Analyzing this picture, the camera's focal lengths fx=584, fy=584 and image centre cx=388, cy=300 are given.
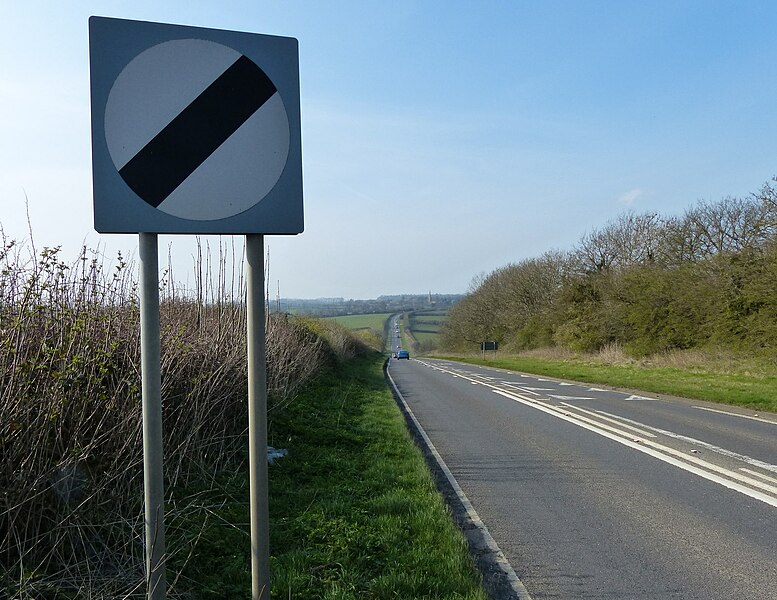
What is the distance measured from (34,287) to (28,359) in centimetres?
63

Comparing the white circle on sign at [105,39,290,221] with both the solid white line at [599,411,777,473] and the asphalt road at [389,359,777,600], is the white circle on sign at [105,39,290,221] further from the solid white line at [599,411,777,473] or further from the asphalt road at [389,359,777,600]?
the solid white line at [599,411,777,473]

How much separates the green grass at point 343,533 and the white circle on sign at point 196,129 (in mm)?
2775

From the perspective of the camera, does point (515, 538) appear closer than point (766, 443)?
Yes

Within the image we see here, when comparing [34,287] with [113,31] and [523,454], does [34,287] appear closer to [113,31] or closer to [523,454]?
[113,31]

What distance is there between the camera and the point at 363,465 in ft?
25.1

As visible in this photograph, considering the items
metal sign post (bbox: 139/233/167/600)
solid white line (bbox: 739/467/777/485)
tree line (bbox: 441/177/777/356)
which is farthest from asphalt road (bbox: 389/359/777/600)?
tree line (bbox: 441/177/777/356)

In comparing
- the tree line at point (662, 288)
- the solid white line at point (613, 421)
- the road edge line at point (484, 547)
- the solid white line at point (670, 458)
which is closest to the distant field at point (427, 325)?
the tree line at point (662, 288)

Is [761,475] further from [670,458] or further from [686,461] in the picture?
[670,458]

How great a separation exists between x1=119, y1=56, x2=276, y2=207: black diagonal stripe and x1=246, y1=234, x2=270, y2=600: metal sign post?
0.35 metres

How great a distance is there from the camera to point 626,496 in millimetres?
6664

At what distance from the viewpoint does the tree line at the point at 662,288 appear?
23609 mm

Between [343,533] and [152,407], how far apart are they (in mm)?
3284

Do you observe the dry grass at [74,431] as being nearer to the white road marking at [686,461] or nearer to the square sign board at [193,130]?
the square sign board at [193,130]

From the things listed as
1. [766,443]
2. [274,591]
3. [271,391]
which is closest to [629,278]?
[766,443]
